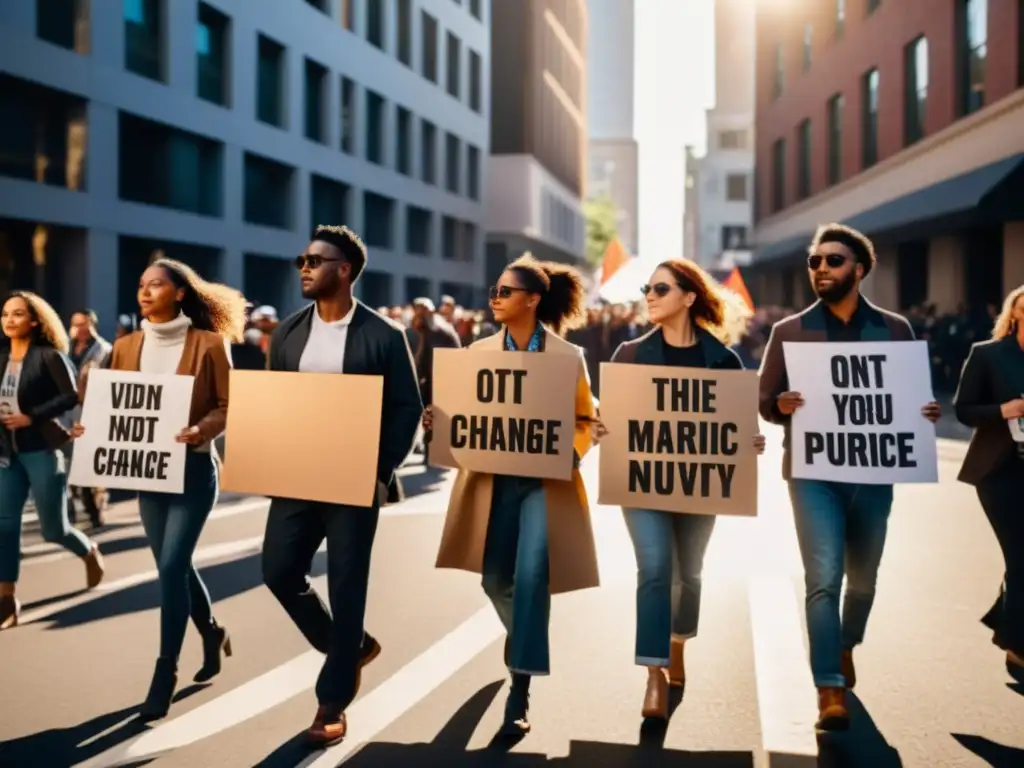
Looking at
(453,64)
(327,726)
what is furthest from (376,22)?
(327,726)

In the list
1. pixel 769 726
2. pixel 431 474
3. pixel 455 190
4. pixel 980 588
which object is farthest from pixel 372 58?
pixel 769 726

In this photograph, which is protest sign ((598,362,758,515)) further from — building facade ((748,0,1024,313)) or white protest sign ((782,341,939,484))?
building facade ((748,0,1024,313))

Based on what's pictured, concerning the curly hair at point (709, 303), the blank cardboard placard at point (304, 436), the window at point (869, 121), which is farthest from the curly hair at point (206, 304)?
the window at point (869, 121)

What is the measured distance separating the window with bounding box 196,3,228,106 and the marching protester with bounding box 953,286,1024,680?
25.3 metres

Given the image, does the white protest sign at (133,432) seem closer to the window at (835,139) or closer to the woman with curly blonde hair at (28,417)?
the woman with curly blonde hair at (28,417)

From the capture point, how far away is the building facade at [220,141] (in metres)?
22.8

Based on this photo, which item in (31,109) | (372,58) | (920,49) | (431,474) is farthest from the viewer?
(372,58)

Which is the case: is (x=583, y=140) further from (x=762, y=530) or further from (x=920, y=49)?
(x=762, y=530)

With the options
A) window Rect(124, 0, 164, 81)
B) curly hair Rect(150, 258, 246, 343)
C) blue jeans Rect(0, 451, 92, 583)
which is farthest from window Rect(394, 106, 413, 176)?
curly hair Rect(150, 258, 246, 343)

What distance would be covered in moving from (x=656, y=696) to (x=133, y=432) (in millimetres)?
2588

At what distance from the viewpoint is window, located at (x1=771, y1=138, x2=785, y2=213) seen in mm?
50469

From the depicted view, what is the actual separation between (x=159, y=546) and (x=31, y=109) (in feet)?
62.5

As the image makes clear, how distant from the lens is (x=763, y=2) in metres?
51.3

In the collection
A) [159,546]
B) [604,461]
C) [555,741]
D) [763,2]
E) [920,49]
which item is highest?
[763,2]
